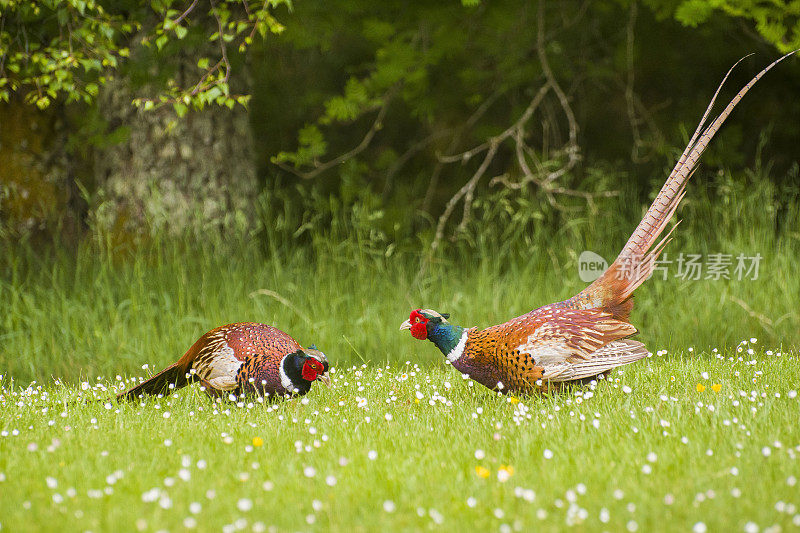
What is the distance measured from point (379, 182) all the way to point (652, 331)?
6.53 metres

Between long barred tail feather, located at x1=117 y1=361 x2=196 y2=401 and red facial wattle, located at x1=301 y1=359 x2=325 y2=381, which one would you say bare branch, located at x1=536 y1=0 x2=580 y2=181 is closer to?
red facial wattle, located at x1=301 y1=359 x2=325 y2=381

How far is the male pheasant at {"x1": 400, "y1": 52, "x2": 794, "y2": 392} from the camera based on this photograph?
4.67 metres

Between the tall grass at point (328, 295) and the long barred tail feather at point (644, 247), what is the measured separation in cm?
167

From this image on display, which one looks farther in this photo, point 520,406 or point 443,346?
point 443,346

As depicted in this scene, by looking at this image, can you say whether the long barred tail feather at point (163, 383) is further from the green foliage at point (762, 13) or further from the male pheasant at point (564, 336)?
the green foliage at point (762, 13)

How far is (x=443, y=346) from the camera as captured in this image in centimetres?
483

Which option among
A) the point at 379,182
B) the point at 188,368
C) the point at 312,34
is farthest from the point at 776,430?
the point at 379,182

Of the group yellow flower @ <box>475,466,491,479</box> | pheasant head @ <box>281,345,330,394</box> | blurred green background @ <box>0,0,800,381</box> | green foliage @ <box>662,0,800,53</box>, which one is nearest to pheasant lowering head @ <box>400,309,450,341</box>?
pheasant head @ <box>281,345,330,394</box>

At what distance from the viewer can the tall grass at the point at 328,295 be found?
6426mm

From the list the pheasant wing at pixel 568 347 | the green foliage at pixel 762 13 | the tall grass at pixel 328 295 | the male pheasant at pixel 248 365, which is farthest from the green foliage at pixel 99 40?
the green foliage at pixel 762 13

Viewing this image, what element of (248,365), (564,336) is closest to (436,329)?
(564,336)

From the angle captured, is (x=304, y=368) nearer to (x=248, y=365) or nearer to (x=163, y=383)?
(x=248, y=365)

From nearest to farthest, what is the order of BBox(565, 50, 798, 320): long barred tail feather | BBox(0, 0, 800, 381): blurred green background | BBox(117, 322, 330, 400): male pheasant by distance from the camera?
BBox(117, 322, 330, 400): male pheasant
BBox(565, 50, 798, 320): long barred tail feather
BBox(0, 0, 800, 381): blurred green background

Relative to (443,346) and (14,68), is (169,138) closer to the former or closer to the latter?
(14,68)
